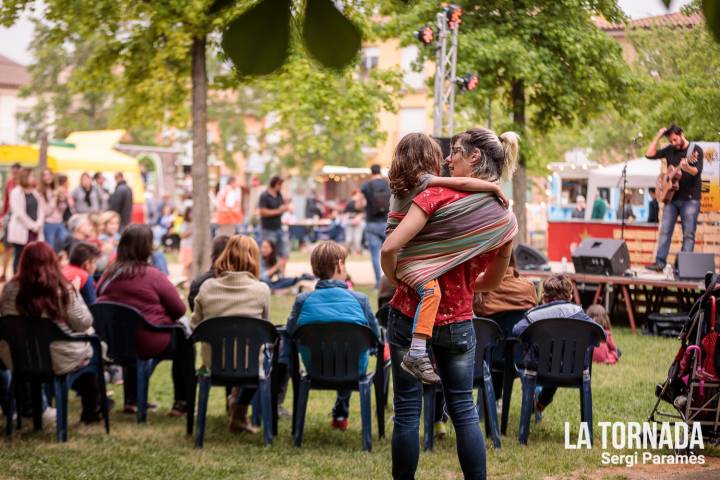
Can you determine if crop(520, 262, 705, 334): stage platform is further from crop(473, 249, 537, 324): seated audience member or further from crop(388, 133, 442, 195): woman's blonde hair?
crop(388, 133, 442, 195): woman's blonde hair

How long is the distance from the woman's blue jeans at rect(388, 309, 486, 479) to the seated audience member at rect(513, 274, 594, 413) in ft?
5.91

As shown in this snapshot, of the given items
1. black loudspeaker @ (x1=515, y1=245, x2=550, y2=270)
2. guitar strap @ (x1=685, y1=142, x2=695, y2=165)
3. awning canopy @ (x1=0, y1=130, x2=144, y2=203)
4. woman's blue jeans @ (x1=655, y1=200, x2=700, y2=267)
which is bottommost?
black loudspeaker @ (x1=515, y1=245, x2=550, y2=270)

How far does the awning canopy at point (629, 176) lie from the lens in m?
20.2

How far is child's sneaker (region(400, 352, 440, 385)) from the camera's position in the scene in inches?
136

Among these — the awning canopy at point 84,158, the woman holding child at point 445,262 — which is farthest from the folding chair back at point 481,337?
the awning canopy at point 84,158

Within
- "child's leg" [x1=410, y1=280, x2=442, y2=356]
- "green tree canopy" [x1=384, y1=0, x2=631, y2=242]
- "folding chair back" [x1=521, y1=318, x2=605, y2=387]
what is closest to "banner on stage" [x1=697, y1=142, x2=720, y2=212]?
"green tree canopy" [x1=384, y1=0, x2=631, y2=242]

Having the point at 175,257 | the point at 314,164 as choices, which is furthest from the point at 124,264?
the point at 314,164

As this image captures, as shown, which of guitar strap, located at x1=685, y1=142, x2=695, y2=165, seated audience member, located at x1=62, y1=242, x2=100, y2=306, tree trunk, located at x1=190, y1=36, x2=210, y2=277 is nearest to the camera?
seated audience member, located at x1=62, y1=242, x2=100, y2=306

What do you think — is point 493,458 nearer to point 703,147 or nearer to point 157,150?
point 703,147

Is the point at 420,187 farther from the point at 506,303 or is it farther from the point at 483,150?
the point at 506,303

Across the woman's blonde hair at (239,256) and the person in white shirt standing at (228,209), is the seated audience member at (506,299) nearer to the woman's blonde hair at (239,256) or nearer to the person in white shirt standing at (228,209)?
the woman's blonde hair at (239,256)

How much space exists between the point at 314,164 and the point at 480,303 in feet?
121

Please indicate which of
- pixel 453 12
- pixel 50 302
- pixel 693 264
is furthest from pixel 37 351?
pixel 693 264

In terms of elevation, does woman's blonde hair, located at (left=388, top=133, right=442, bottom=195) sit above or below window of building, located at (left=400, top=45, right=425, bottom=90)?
below
